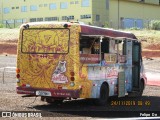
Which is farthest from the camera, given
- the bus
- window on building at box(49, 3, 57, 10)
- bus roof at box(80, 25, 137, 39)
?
window on building at box(49, 3, 57, 10)

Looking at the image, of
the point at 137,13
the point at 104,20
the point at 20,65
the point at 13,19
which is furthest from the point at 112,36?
the point at 13,19

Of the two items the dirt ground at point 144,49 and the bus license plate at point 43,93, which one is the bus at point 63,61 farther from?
the dirt ground at point 144,49

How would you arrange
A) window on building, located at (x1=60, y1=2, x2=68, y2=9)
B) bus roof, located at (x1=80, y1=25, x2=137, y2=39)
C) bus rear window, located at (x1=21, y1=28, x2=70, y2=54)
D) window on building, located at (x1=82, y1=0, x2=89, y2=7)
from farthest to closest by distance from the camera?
window on building, located at (x1=60, y1=2, x2=68, y2=9) → window on building, located at (x1=82, y1=0, x2=89, y2=7) → bus roof, located at (x1=80, y1=25, x2=137, y2=39) → bus rear window, located at (x1=21, y1=28, x2=70, y2=54)

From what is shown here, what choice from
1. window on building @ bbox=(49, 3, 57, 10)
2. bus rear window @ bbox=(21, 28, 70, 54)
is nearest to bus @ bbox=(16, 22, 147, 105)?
bus rear window @ bbox=(21, 28, 70, 54)

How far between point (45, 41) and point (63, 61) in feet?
3.18

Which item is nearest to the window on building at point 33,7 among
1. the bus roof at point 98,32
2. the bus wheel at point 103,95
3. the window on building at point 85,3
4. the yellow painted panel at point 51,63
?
the window on building at point 85,3

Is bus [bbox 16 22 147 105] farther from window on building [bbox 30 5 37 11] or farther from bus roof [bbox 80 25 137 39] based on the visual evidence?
window on building [bbox 30 5 37 11]

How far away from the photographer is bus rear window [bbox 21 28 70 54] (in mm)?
Answer: 14633

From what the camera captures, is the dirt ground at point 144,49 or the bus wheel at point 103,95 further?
the dirt ground at point 144,49

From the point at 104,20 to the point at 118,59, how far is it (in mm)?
58093

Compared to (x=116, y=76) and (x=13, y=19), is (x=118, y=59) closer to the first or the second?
(x=116, y=76)

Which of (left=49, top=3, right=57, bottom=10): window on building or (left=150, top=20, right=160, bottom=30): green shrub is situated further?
(left=49, top=3, right=57, bottom=10): window on building

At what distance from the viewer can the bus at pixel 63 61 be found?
14484 millimetres

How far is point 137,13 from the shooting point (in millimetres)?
80438
